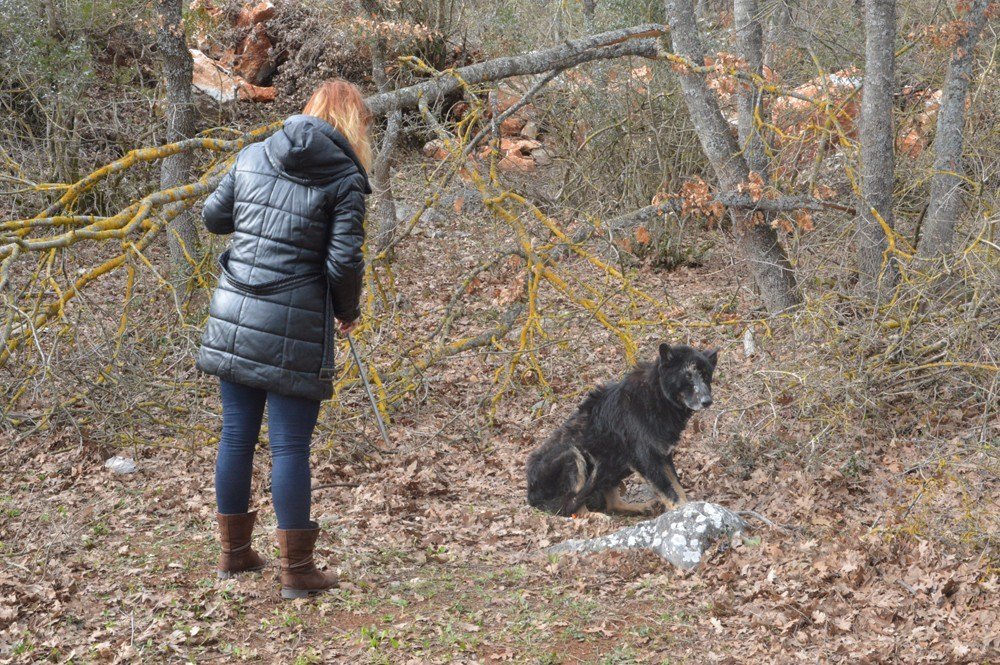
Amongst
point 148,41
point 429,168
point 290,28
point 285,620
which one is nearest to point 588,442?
point 285,620

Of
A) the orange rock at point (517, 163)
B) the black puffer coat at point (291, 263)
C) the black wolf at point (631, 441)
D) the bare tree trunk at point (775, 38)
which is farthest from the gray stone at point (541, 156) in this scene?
the black puffer coat at point (291, 263)

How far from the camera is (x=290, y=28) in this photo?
53.4 ft

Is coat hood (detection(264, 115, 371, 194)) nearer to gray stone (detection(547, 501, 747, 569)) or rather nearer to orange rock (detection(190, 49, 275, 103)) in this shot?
gray stone (detection(547, 501, 747, 569))

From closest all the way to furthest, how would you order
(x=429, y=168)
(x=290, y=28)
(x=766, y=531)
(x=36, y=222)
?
1. (x=766, y=531)
2. (x=36, y=222)
3. (x=429, y=168)
4. (x=290, y=28)

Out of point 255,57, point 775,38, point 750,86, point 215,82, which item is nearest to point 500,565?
point 750,86

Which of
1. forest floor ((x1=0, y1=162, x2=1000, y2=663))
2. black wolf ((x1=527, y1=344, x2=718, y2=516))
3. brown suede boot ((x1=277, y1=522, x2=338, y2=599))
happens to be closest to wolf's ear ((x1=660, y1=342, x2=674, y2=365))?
black wolf ((x1=527, y1=344, x2=718, y2=516))

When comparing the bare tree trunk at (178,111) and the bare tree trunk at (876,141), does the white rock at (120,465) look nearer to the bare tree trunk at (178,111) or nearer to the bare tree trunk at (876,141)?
the bare tree trunk at (178,111)

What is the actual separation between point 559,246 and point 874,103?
3158 mm

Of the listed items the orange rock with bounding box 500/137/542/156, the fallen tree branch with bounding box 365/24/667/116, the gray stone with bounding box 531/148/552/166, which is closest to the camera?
the fallen tree branch with bounding box 365/24/667/116

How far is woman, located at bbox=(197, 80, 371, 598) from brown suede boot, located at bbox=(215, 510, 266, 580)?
1.00 feet

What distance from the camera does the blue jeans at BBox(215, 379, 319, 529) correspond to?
4258mm

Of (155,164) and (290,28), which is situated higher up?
(290,28)

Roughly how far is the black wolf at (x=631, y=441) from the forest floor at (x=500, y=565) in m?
0.26

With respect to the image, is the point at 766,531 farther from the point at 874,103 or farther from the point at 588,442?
the point at 874,103
